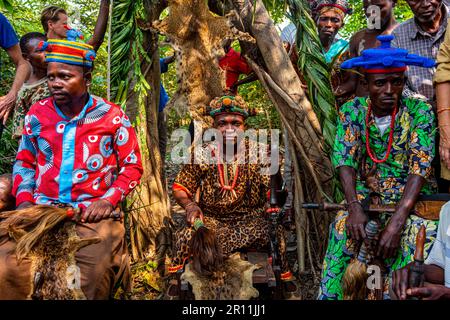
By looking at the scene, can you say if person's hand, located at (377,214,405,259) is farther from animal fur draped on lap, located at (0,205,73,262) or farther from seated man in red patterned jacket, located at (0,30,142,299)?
animal fur draped on lap, located at (0,205,73,262)

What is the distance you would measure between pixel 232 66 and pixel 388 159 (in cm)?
245

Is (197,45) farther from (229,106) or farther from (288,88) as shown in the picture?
(229,106)

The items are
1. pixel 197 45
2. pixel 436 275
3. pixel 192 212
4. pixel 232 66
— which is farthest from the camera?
pixel 232 66

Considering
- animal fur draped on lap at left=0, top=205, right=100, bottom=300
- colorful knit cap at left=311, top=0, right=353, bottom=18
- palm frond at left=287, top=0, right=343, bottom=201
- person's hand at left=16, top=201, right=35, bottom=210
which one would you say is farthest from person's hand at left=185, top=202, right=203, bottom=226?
colorful knit cap at left=311, top=0, right=353, bottom=18

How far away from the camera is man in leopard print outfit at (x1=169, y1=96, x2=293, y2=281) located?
4.21m

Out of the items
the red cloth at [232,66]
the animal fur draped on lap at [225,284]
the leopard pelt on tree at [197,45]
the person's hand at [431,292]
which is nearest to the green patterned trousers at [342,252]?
the animal fur draped on lap at [225,284]

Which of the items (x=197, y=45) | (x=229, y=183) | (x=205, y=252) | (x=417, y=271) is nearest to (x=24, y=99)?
(x=197, y=45)

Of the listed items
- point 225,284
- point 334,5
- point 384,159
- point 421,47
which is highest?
point 334,5

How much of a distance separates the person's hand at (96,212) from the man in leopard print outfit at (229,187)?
0.86m

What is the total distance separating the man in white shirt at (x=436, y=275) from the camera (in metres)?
2.63

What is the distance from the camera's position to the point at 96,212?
3.39 metres

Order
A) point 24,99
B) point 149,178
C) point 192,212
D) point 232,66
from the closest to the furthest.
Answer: point 192,212 < point 24,99 < point 149,178 < point 232,66

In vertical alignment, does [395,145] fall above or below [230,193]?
above

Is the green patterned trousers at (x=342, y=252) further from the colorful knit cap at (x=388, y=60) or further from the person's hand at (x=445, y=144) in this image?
the colorful knit cap at (x=388, y=60)
